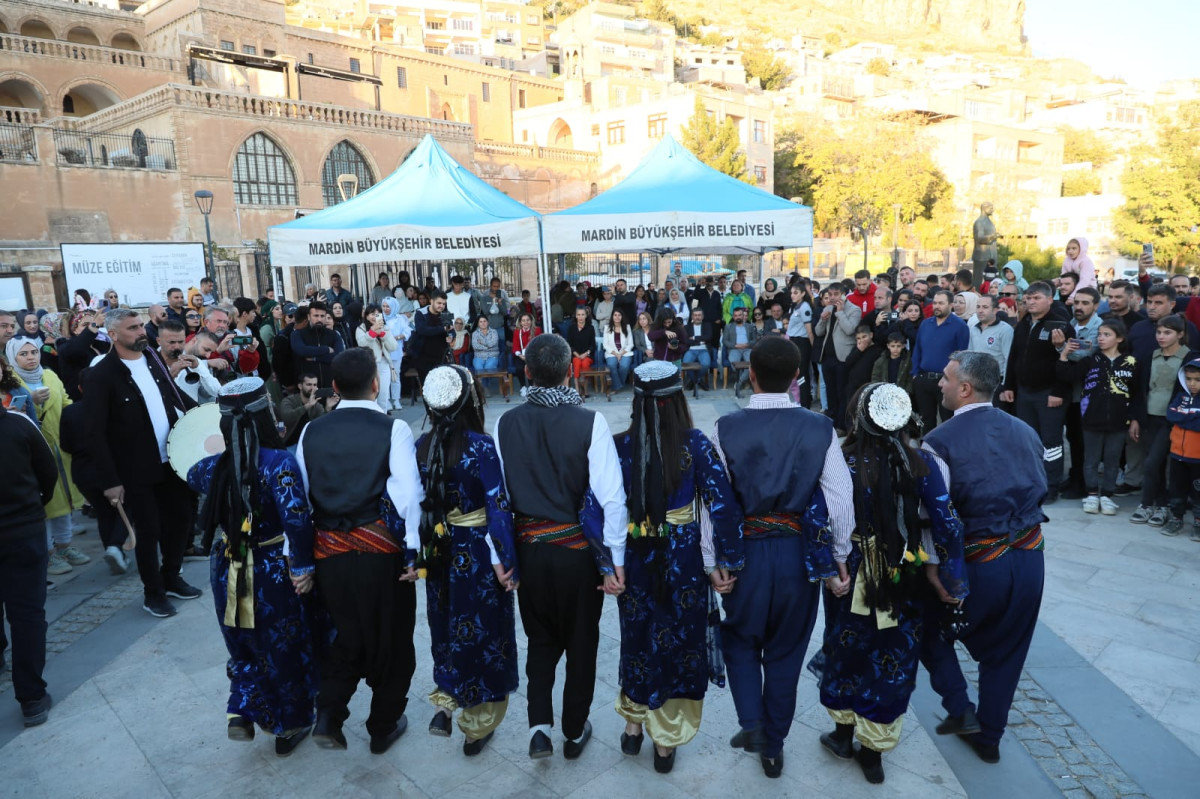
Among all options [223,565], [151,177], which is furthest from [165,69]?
[223,565]

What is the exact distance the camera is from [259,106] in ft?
95.9

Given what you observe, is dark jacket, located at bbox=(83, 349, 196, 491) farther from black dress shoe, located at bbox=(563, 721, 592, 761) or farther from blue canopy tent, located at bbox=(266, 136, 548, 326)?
blue canopy tent, located at bbox=(266, 136, 548, 326)

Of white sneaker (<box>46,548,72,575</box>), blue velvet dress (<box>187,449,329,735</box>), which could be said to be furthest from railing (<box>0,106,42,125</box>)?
blue velvet dress (<box>187,449,329,735</box>)

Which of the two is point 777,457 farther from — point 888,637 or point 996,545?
point 996,545

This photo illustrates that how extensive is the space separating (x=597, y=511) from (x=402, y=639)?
42.6 inches

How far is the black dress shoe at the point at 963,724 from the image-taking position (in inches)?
126

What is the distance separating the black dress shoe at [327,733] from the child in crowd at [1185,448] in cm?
595

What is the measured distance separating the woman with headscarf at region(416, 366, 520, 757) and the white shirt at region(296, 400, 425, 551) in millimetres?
40

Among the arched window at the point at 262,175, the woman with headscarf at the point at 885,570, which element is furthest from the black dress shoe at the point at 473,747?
the arched window at the point at 262,175

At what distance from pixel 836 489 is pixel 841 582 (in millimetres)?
370

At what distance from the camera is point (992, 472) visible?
9.57 feet

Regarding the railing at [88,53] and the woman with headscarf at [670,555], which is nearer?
the woman with headscarf at [670,555]

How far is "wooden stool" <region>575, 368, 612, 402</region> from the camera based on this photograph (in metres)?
11.3

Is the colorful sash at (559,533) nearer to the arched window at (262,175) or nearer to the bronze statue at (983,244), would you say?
the bronze statue at (983,244)
